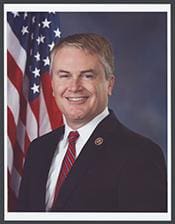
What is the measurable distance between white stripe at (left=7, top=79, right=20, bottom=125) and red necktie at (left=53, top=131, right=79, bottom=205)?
0.85 feet

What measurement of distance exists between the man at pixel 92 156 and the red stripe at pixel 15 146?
3cm

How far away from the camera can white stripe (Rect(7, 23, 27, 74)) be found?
6.63ft

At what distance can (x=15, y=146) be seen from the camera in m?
2.02

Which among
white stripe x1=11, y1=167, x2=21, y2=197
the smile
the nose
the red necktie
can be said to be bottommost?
white stripe x1=11, y1=167, x2=21, y2=197

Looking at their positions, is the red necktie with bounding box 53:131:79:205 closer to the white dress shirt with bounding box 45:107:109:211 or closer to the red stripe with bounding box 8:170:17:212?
the white dress shirt with bounding box 45:107:109:211

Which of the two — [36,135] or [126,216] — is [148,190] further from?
[36,135]

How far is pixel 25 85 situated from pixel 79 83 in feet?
0.81

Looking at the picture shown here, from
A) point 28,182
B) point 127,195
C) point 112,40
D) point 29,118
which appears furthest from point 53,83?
point 127,195

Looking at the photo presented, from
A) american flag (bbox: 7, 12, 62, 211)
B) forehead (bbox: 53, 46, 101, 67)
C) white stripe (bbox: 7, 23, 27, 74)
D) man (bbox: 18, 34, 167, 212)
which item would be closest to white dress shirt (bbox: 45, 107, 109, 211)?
man (bbox: 18, 34, 167, 212)

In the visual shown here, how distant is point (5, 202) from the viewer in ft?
6.64

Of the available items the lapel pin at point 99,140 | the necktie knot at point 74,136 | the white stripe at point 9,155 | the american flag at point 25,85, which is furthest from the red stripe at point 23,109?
the lapel pin at point 99,140

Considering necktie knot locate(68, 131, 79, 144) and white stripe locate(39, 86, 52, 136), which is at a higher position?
white stripe locate(39, 86, 52, 136)

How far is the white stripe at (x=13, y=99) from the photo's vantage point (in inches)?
79.6

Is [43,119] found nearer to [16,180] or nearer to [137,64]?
[16,180]
